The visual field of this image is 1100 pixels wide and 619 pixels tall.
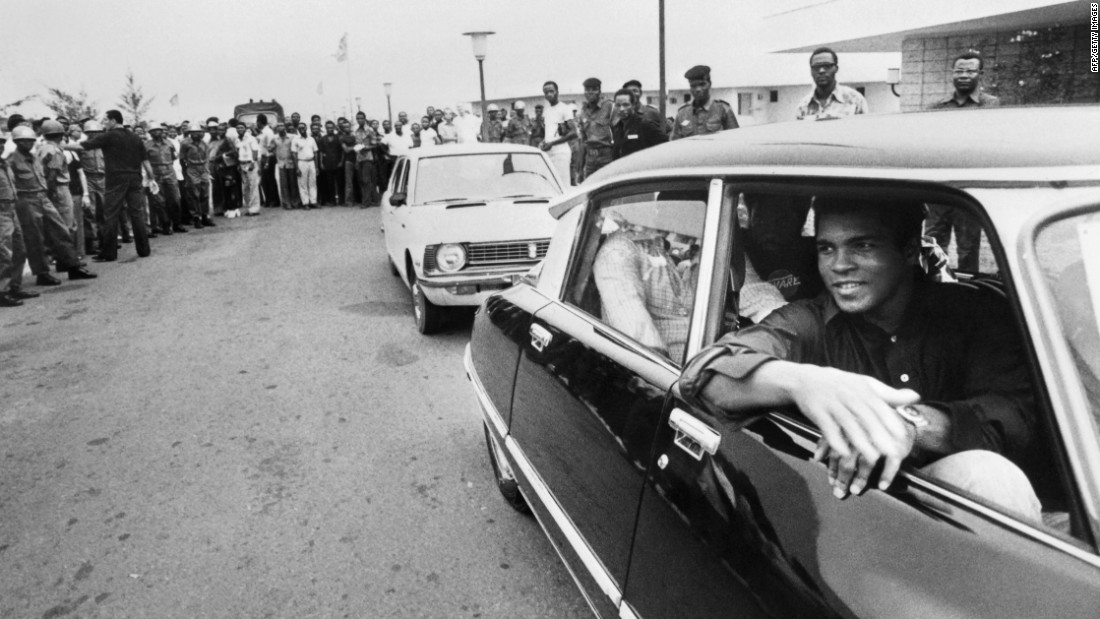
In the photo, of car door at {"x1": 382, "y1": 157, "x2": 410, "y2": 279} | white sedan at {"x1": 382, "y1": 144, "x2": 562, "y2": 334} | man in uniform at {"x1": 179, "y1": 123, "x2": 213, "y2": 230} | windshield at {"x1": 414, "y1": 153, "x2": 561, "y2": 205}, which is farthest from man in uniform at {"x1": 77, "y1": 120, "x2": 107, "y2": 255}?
windshield at {"x1": 414, "y1": 153, "x2": 561, "y2": 205}

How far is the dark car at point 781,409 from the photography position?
3.82 ft

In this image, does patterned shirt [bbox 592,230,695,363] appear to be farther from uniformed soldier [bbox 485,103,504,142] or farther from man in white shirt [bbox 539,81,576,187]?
uniformed soldier [bbox 485,103,504,142]

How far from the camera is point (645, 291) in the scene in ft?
8.30

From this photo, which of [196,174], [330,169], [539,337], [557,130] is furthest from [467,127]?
[539,337]

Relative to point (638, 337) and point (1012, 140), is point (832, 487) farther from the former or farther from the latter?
point (638, 337)

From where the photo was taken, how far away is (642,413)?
6.61ft

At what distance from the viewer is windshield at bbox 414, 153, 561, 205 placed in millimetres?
7266

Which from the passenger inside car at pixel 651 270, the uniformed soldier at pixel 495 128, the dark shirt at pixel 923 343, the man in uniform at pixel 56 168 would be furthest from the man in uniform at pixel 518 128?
the dark shirt at pixel 923 343

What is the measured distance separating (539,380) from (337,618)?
118cm

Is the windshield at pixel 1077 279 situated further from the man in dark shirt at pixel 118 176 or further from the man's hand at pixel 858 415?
the man in dark shirt at pixel 118 176

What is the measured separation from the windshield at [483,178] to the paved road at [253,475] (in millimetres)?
1305

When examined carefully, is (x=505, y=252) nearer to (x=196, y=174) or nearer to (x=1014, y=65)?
(x=1014, y=65)

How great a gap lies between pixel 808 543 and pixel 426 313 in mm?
5427

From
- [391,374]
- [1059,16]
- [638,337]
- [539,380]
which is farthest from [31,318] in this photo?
[1059,16]
